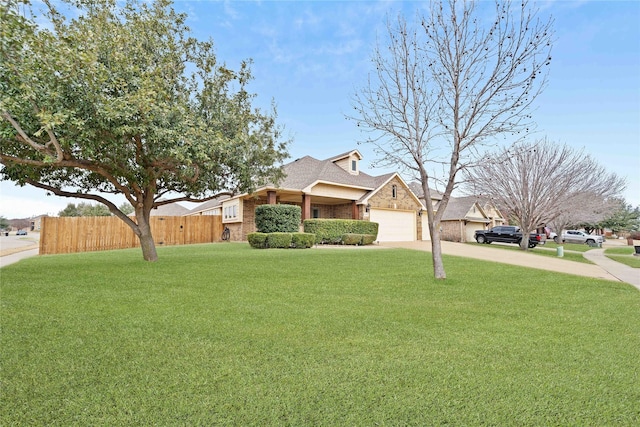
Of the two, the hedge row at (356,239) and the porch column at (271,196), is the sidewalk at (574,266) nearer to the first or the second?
the hedge row at (356,239)

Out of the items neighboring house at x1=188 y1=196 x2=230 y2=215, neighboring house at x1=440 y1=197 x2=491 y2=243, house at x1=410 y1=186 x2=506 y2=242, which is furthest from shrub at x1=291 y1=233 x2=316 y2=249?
neighboring house at x1=440 y1=197 x2=491 y2=243

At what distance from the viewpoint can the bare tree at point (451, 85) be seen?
7.79 meters

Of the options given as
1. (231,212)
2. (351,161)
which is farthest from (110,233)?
(351,161)

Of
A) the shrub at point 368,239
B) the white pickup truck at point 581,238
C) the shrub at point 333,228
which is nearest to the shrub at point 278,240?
the shrub at point 333,228

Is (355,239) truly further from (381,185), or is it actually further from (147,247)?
(147,247)

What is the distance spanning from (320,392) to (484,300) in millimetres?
4726

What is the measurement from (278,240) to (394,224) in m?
11.6

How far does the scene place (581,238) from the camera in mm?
35906

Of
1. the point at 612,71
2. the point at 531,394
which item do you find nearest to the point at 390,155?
the point at 531,394

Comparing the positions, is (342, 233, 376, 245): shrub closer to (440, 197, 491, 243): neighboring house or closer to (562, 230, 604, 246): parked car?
(440, 197, 491, 243): neighboring house

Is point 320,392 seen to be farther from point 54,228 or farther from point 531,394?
point 54,228

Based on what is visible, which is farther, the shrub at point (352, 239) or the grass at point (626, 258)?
the shrub at point (352, 239)

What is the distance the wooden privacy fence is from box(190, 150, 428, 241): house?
1687 millimetres

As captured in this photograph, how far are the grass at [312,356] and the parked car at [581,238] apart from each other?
111 ft
